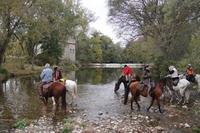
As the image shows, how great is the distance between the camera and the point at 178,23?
43531mm

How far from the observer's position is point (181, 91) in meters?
24.0

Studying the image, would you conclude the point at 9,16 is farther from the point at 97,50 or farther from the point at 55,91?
the point at 97,50

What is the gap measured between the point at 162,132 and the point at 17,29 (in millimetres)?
37968

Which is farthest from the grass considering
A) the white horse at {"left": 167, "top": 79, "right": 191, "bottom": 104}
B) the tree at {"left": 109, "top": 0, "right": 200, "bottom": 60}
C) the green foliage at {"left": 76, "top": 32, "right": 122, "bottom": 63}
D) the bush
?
the green foliage at {"left": 76, "top": 32, "right": 122, "bottom": 63}

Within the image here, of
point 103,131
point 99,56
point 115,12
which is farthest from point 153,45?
point 99,56

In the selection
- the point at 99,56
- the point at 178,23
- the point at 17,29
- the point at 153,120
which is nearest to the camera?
the point at 153,120

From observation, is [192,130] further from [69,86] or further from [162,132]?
[69,86]

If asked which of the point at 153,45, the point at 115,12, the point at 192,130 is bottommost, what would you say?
the point at 192,130

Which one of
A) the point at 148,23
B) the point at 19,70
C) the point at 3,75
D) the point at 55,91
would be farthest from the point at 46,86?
the point at 19,70

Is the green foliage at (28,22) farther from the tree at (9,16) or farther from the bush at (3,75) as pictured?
the bush at (3,75)

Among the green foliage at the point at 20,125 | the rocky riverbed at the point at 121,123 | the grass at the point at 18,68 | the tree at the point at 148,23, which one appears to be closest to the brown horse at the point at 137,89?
the rocky riverbed at the point at 121,123

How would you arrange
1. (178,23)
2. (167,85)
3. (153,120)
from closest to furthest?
(153,120), (167,85), (178,23)

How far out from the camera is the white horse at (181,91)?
942 inches

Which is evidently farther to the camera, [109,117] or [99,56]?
[99,56]
